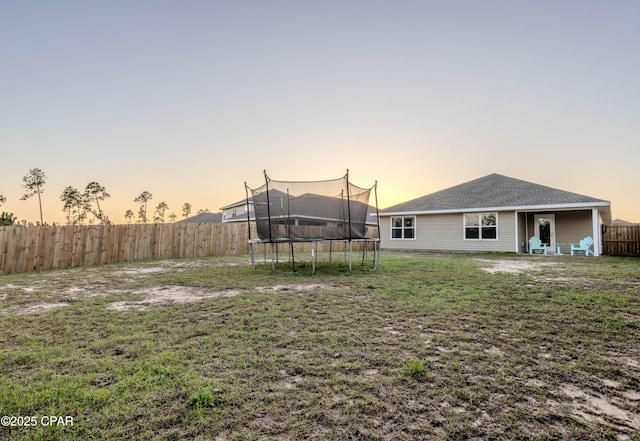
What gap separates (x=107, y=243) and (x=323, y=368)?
10.6 m

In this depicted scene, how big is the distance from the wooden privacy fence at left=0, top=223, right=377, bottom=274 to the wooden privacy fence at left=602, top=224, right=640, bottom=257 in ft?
56.3

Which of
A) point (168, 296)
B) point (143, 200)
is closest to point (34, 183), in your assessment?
point (143, 200)

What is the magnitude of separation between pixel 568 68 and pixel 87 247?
16.8 meters

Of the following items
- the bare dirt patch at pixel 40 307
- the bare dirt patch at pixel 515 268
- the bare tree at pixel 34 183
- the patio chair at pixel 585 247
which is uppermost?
the bare tree at pixel 34 183

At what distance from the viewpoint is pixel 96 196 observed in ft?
71.6

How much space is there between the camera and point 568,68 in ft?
32.1

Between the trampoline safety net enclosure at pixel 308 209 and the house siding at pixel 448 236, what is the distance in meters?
9.71

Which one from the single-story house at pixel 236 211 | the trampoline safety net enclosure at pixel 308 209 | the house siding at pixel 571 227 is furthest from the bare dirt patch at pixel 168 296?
the single-story house at pixel 236 211

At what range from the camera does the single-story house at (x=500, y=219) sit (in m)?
13.3

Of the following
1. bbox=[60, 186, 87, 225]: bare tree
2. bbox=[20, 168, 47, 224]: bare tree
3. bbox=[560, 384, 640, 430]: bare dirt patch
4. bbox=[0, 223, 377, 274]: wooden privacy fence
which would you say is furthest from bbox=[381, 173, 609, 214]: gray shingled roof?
bbox=[60, 186, 87, 225]: bare tree

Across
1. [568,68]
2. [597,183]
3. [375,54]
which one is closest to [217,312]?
[375,54]

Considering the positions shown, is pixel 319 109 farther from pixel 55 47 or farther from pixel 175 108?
pixel 55 47

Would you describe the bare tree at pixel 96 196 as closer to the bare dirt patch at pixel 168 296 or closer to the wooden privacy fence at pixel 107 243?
the wooden privacy fence at pixel 107 243

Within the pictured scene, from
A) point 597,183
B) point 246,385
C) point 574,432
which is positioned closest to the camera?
point 574,432
